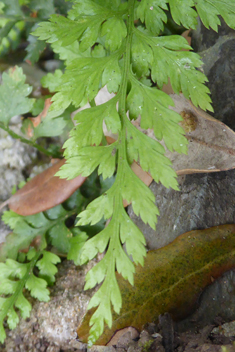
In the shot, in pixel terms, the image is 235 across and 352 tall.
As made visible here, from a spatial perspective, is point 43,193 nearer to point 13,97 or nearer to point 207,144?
point 13,97

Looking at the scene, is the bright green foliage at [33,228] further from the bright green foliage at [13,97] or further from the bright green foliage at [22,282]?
the bright green foliage at [13,97]

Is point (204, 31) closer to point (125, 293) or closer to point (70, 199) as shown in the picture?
point (70, 199)

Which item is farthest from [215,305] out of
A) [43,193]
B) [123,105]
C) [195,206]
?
[43,193]

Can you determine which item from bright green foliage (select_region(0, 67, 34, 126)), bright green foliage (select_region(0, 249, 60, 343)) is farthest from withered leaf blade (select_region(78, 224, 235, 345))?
bright green foliage (select_region(0, 67, 34, 126))

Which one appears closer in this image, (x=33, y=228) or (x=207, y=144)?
(x=207, y=144)

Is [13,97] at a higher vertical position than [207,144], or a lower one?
higher

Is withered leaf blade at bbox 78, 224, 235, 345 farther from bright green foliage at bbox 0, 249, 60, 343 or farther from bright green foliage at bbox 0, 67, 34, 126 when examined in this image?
bright green foliage at bbox 0, 67, 34, 126
